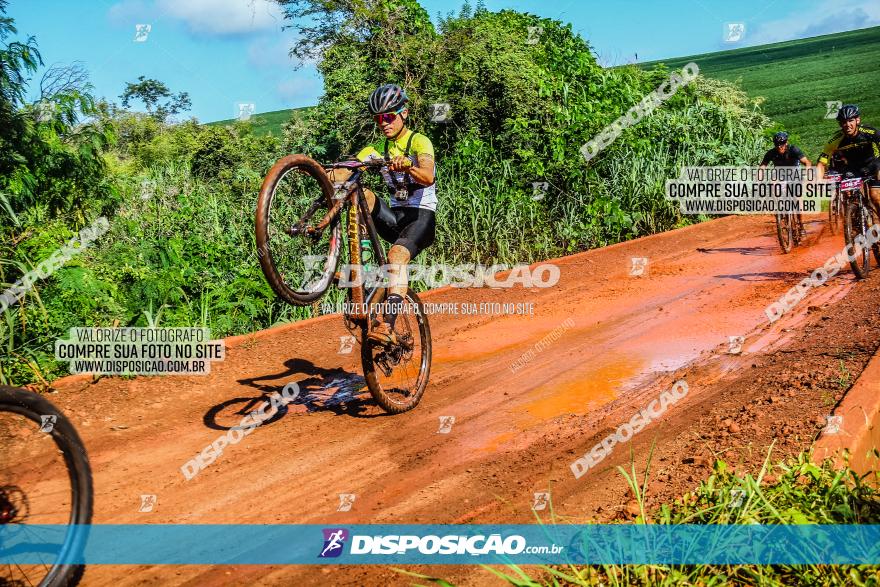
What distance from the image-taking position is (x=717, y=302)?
989 cm

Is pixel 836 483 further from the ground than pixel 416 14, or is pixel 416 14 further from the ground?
pixel 416 14

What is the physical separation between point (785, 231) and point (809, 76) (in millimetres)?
51922

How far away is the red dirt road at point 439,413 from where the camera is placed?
4.98 m

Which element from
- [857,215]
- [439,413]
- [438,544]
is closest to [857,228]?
[857,215]

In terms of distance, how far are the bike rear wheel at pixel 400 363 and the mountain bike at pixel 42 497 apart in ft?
9.34

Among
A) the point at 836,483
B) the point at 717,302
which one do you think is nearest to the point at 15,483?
the point at 836,483

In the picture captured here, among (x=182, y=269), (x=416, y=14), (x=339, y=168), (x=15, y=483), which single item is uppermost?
(x=416, y=14)

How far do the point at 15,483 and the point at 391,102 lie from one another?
396cm

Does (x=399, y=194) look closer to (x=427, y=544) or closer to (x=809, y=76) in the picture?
(x=427, y=544)

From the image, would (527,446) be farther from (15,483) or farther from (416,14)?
(416,14)

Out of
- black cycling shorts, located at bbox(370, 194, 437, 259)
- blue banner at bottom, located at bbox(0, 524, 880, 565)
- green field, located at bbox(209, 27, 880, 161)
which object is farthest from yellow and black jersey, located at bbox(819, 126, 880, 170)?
blue banner at bottom, located at bbox(0, 524, 880, 565)

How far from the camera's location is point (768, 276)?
11.0 metres

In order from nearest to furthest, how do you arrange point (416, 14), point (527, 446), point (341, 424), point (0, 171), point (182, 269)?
point (527, 446)
point (341, 424)
point (0, 171)
point (182, 269)
point (416, 14)

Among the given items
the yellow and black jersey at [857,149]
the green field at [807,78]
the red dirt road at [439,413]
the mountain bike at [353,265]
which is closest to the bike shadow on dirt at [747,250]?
the red dirt road at [439,413]
